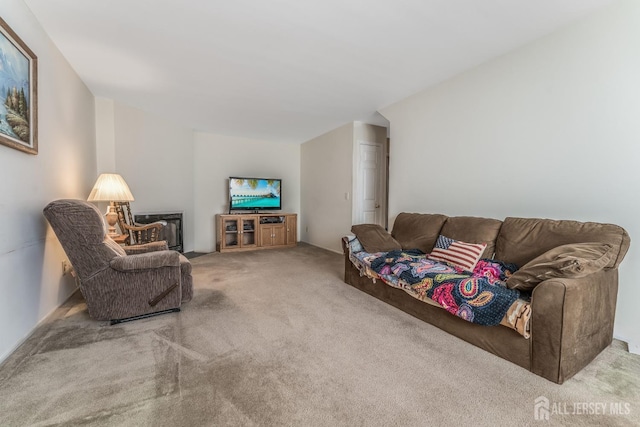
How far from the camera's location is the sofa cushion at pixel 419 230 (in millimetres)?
2854

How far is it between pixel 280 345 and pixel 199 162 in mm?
4397

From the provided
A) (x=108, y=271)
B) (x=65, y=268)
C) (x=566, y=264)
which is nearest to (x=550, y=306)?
(x=566, y=264)

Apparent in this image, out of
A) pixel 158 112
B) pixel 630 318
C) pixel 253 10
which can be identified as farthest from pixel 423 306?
pixel 158 112

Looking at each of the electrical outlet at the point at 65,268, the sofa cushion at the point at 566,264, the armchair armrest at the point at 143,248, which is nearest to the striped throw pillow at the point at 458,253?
the sofa cushion at the point at 566,264

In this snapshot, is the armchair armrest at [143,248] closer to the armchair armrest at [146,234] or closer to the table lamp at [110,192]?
the table lamp at [110,192]

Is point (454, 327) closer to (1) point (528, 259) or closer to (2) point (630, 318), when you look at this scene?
(1) point (528, 259)

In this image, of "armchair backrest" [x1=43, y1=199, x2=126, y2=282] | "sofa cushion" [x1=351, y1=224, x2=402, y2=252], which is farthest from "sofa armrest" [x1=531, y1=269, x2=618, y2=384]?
"armchair backrest" [x1=43, y1=199, x2=126, y2=282]

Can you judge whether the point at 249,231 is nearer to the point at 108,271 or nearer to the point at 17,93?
the point at 108,271

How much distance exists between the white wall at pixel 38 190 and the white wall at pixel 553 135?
3625 millimetres

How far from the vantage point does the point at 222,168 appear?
5477mm

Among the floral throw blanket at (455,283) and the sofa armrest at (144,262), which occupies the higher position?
the sofa armrest at (144,262)

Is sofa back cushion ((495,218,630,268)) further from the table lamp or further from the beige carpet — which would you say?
the table lamp

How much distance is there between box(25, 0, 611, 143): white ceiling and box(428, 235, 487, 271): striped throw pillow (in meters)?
1.75

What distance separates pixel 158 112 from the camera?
165 inches
